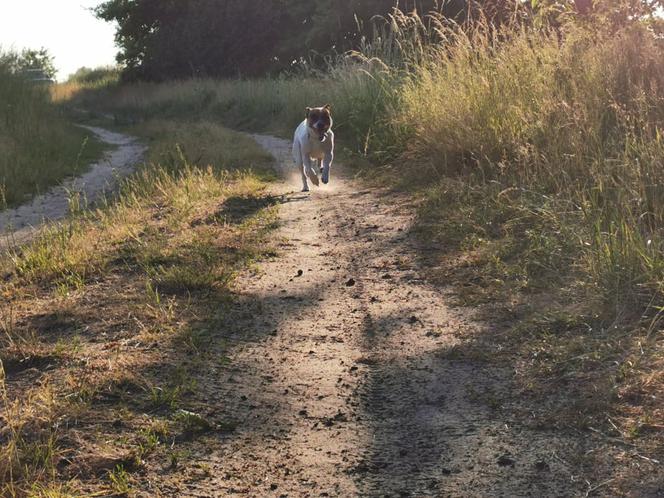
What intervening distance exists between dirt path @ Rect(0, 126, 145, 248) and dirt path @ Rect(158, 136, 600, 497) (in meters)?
2.54

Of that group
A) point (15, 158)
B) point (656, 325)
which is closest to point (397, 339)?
point (656, 325)

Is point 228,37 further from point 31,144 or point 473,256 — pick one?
point 473,256

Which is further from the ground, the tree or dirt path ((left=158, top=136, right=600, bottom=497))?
the tree

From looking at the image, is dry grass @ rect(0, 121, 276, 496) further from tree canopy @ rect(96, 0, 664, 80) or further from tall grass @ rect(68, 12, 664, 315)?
tree canopy @ rect(96, 0, 664, 80)

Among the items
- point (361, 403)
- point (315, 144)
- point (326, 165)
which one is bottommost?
point (361, 403)

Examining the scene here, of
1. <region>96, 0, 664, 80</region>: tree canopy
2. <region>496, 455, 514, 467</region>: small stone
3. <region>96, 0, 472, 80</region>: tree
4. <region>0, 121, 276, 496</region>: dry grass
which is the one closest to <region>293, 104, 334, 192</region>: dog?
<region>0, 121, 276, 496</region>: dry grass

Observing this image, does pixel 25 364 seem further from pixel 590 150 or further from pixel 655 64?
pixel 655 64

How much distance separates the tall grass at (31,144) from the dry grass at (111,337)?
2.58m

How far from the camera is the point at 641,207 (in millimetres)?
4309

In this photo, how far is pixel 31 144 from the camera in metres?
12.2

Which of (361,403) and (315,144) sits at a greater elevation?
(315,144)

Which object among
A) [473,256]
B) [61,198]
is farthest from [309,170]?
[473,256]

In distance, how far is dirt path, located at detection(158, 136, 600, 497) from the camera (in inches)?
94.8

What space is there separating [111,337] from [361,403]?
4.38 feet
